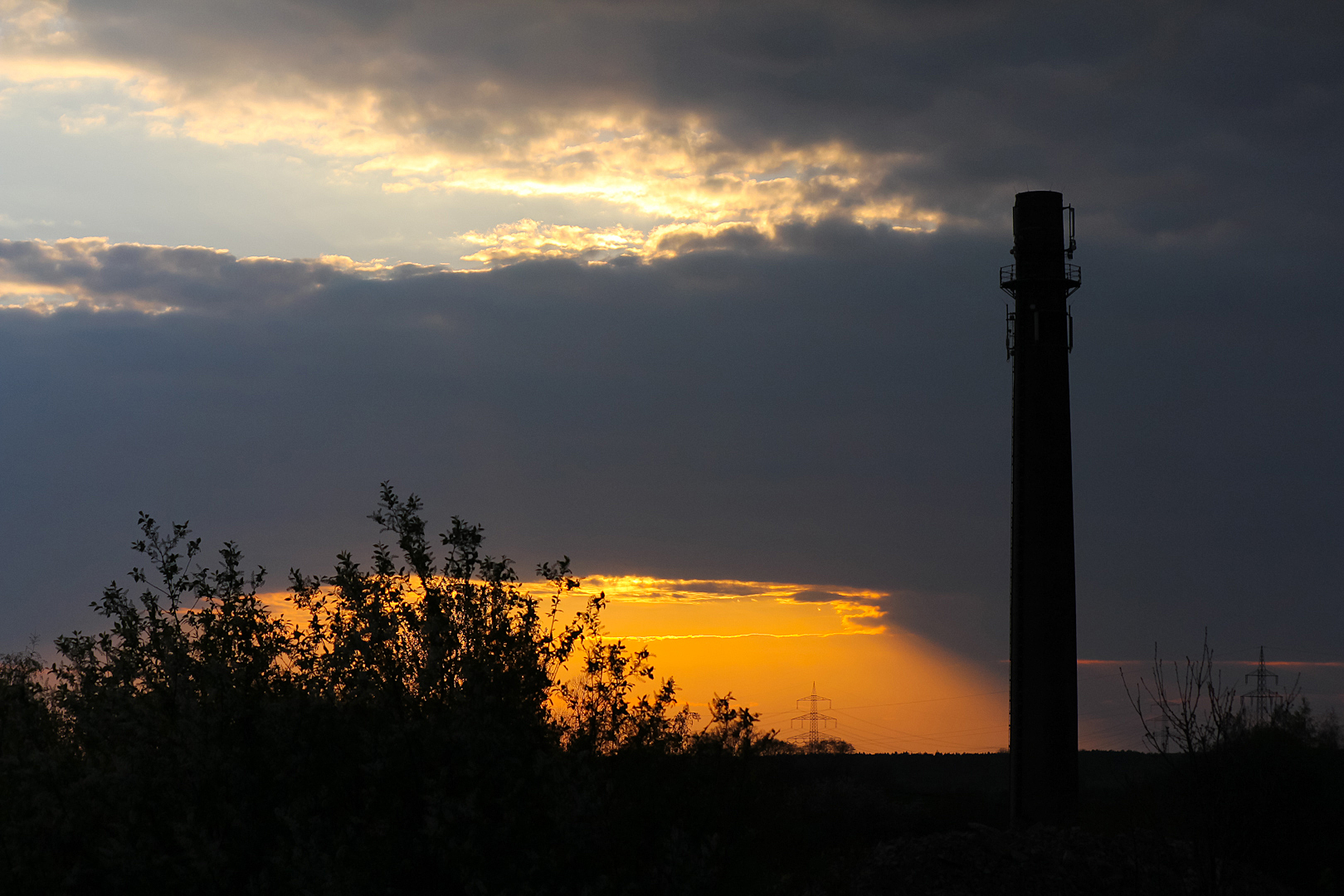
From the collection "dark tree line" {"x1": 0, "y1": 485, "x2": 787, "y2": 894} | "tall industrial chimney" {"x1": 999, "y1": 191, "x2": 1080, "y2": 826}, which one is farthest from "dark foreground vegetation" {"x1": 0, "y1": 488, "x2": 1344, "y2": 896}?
"tall industrial chimney" {"x1": 999, "y1": 191, "x2": 1080, "y2": 826}

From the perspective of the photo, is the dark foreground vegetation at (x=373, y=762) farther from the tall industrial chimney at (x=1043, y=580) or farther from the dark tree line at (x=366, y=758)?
the tall industrial chimney at (x=1043, y=580)

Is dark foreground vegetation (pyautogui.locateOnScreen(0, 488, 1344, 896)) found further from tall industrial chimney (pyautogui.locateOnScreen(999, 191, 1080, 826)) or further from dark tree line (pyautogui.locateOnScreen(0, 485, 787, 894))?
tall industrial chimney (pyautogui.locateOnScreen(999, 191, 1080, 826))

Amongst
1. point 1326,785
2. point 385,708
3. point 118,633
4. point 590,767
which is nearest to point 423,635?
point 385,708

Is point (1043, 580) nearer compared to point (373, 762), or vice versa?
point (373, 762)

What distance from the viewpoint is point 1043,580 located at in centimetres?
4372

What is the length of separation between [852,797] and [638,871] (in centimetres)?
4883

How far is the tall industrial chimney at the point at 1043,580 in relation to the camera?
43.3 m

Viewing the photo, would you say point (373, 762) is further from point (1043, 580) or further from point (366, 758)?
point (1043, 580)

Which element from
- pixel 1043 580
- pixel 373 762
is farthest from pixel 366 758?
pixel 1043 580

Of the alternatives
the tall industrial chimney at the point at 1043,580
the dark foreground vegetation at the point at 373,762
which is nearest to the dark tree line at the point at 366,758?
the dark foreground vegetation at the point at 373,762

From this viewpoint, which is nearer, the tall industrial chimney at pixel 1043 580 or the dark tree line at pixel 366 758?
the dark tree line at pixel 366 758

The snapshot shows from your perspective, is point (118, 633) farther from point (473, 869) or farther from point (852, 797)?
point (852, 797)

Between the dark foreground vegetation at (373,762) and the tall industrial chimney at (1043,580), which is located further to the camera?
the tall industrial chimney at (1043,580)

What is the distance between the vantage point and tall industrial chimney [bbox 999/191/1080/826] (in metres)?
43.3
